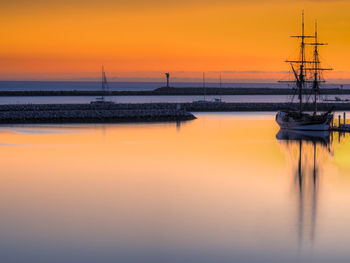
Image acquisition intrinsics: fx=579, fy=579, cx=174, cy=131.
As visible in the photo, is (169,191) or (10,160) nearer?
(169,191)

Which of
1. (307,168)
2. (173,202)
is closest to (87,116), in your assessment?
(307,168)

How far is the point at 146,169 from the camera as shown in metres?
17.6

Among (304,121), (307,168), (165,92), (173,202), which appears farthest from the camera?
(165,92)

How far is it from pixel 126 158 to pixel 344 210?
951cm

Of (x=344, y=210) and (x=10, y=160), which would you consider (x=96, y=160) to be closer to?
(x=10, y=160)

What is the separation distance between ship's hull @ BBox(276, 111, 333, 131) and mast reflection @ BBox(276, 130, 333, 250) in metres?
0.32

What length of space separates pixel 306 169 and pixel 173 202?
21.8ft

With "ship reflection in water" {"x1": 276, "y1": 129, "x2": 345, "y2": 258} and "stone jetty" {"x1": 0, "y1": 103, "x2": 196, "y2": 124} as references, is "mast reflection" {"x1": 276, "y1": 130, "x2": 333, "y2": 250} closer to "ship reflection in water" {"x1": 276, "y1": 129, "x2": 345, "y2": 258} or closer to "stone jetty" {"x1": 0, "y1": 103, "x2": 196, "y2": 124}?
"ship reflection in water" {"x1": 276, "y1": 129, "x2": 345, "y2": 258}

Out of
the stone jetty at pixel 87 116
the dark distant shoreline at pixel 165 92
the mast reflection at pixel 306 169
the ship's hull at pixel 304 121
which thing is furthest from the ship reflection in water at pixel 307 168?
the dark distant shoreline at pixel 165 92

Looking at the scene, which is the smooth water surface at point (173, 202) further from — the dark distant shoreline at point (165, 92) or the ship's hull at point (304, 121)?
the dark distant shoreline at point (165, 92)

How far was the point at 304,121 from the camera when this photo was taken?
101 feet

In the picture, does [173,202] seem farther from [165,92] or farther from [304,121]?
[165,92]

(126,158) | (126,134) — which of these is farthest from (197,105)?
(126,158)

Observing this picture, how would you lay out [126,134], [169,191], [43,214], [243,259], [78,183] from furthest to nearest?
[126,134] → [78,183] → [169,191] → [43,214] → [243,259]
